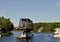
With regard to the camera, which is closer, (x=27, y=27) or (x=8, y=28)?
(x=27, y=27)

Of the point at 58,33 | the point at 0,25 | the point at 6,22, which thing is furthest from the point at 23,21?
the point at 6,22

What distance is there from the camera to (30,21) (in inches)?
5153

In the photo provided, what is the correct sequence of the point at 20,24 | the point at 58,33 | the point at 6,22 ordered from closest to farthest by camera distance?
the point at 20,24
the point at 58,33
the point at 6,22

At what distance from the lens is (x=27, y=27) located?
11756cm

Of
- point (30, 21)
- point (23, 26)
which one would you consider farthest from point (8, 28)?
point (23, 26)

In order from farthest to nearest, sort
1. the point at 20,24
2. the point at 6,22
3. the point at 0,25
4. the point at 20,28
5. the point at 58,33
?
the point at 6,22
the point at 0,25
the point at 58,33
the point at 20,24
the point at 20,28

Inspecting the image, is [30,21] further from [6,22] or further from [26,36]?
[6,22]

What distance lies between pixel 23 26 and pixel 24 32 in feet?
10.8

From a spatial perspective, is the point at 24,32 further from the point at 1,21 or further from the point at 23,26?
the point at 1,21

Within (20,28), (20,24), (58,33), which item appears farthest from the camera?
(58,33)

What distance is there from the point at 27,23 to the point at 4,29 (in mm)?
44206

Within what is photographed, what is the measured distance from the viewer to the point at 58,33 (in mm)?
130250

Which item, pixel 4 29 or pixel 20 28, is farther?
pixel 4 29

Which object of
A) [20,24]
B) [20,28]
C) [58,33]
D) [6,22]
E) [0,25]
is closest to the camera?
[20,28]
